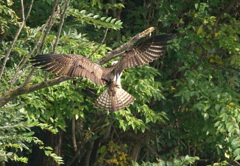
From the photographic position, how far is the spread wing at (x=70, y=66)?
4.82 m

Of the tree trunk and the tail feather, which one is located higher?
the tail feather

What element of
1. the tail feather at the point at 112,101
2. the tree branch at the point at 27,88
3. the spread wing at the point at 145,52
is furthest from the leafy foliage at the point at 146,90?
the tree branch at the point at 27,88

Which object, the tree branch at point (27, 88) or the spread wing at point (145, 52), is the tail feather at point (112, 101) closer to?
the spread wing at point (145, 52)

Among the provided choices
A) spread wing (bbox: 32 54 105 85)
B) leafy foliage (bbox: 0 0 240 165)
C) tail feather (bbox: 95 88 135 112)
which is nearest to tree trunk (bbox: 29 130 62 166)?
leafy foliage (bbox: 0 0 240 165)

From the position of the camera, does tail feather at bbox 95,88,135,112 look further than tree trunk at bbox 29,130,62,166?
No

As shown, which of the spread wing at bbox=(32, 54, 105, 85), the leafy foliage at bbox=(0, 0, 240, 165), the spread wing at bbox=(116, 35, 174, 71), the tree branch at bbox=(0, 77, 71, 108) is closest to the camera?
the tree branch at bbox=(0, 77, 71, 108)

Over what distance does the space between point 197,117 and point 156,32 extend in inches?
51.8

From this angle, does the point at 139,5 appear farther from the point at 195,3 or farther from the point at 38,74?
the point at 38,74

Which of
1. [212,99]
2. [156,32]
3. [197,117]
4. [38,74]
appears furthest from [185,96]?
[38,74]

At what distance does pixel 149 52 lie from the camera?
219 inches

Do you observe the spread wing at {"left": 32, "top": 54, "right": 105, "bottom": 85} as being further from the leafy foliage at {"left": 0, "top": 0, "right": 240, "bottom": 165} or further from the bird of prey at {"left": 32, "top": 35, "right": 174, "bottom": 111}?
the leafy foliage at {"left": 0, "top": 0, "right": 240, "bottom": 165}

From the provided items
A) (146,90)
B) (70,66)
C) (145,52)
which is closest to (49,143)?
(146,90)

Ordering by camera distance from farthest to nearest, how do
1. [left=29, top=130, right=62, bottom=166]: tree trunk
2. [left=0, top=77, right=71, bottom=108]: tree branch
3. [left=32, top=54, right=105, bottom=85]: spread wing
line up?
[left=29, top=130, right=62, bottom=166]: tree trunk < [left=32, top=54, right=105, bottom=85]: spread wing < [left=0, top=77, right=71, bottom=108]: tree branch

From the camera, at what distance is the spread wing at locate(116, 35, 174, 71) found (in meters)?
5.40
